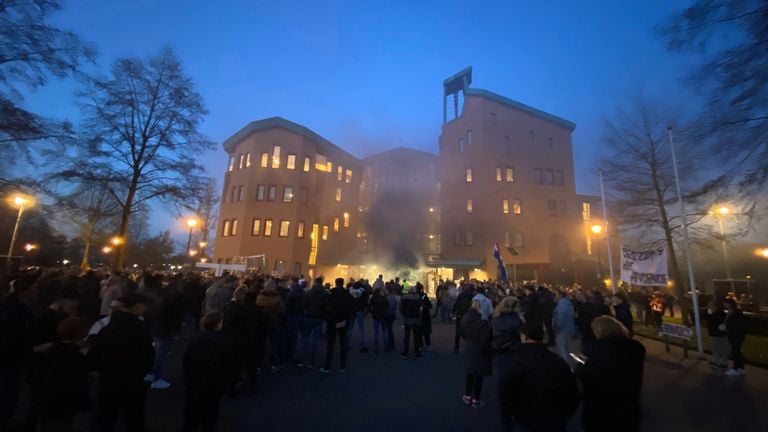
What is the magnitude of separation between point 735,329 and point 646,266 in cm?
398

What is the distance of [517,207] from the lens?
3534cm

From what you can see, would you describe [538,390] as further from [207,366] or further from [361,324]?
[361,324]

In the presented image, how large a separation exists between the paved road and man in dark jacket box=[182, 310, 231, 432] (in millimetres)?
1073

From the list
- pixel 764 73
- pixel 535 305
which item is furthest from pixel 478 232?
pixel 764 73

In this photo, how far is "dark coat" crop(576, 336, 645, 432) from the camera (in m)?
3.21

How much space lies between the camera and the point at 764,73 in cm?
752

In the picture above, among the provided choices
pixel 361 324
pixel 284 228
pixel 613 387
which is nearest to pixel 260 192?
pixel 284 228

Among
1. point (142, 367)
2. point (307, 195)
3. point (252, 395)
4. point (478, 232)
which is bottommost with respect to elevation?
point (252, 395)

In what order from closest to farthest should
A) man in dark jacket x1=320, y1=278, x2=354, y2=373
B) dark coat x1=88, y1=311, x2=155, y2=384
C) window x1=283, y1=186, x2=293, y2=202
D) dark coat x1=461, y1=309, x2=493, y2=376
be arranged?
dark coat x1=88, y1=311, x2=155, y2=384 → dark coat x1=461, y1=309, x2=493, y2=376 → man in dark jacket x1=320, y1=278, x2=354, y2=373 → window x1=283, y1=186, x2=293, y2=202

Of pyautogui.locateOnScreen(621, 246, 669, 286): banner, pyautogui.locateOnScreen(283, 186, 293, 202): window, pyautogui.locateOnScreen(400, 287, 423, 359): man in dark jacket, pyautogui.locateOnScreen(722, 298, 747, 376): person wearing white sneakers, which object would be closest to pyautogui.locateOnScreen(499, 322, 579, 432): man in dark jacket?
pyautogui.locateOnScreen(400, 287, 423, 359): man in dark jacket

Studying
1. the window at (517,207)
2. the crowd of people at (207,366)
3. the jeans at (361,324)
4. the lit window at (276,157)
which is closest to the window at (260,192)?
the lit window at (276,157)

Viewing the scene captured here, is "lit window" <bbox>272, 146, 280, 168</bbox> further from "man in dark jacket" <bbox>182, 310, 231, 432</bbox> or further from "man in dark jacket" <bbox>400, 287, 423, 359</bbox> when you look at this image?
"man in dark jacket" <bbox>182, 310, 231, 432</bbox>

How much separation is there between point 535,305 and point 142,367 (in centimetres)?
964

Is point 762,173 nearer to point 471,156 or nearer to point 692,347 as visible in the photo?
point 692,347
